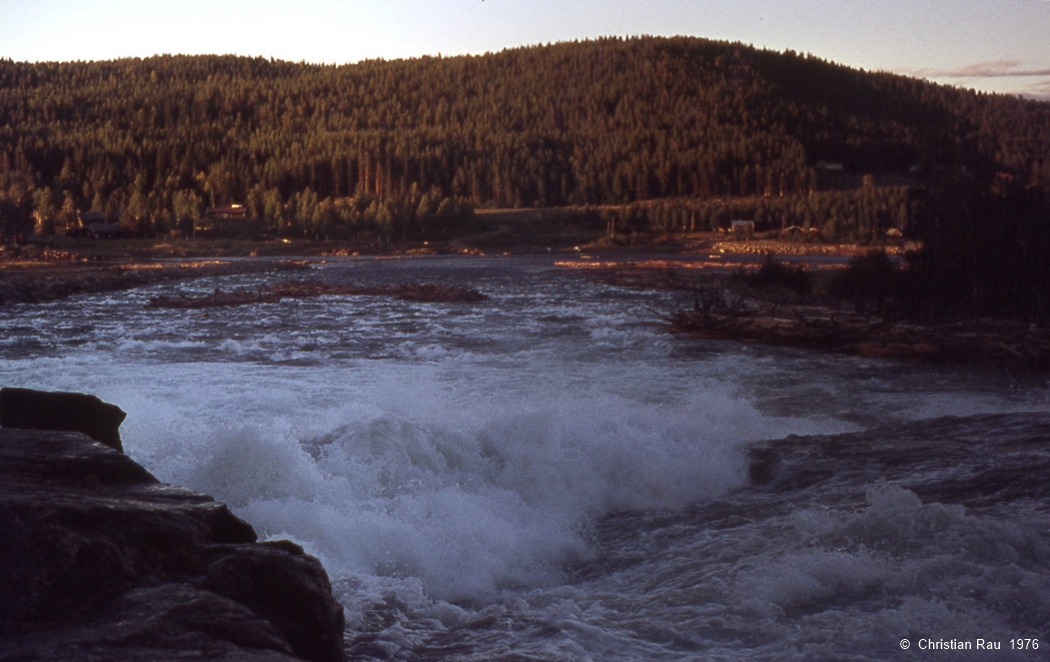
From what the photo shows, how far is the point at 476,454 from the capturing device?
11.1m

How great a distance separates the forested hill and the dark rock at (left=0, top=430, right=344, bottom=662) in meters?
115

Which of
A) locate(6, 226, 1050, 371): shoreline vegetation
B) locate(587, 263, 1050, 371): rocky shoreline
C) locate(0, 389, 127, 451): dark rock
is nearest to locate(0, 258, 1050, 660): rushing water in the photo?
locate(587, 263, 1050, 371): rocky shoreline

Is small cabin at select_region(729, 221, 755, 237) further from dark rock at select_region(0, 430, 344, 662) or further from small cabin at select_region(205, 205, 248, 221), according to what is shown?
dark rock at select_region(0, 430, 344, 662)

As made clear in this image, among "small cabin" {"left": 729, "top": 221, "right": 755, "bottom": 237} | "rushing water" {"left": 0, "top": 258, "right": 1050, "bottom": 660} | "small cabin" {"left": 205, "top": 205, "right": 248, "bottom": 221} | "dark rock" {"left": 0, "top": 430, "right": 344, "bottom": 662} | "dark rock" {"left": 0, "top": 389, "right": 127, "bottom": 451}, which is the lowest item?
"rushing water" {"left": 0, "top": 258, "right": 1050, "bottom": 660}

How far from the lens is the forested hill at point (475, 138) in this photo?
13575 centimetres

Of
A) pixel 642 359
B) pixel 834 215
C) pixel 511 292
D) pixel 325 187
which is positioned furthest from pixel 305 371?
pixel 325 187

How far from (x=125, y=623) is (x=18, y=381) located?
47.8 feet

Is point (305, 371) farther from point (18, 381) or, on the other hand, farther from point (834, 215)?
point (834, 215)

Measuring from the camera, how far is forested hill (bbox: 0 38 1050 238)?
13575 cm

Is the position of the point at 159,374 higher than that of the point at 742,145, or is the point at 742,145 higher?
the point at 742,145

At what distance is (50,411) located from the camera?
750 centimetres


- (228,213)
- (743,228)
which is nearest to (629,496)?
(743,228)

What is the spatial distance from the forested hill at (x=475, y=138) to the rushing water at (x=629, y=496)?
104 meters

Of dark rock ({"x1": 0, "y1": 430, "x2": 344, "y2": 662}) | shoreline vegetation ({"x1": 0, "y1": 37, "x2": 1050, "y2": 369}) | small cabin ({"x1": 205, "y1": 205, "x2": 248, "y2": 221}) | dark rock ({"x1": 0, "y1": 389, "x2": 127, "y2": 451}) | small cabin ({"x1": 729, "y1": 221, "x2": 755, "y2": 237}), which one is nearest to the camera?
dark rock ({"x1": 0, "y1": 430, "x2": 344, "y2": 662})
